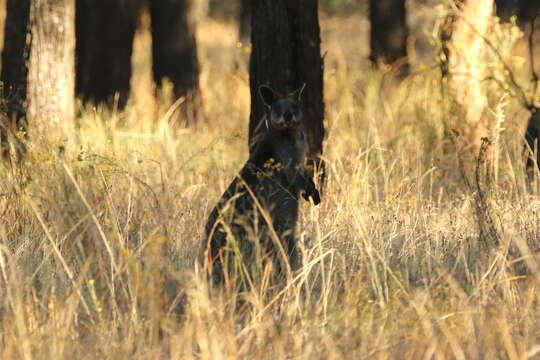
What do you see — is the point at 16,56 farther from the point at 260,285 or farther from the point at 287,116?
the point at 260,285

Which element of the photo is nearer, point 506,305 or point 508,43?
point 506,305

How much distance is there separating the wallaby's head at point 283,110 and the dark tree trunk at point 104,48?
23.8 ft

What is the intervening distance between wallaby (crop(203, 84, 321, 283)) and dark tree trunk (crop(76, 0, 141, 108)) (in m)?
7.45

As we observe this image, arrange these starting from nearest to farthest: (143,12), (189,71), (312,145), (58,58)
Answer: (312,145)
(58,58)
(189,71)
(143,12)

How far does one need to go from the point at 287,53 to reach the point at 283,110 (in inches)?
61.5

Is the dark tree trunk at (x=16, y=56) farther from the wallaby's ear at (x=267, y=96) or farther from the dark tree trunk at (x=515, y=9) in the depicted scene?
the dark tree trunk at (x=515, y=9)

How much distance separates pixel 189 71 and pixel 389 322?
985 cm

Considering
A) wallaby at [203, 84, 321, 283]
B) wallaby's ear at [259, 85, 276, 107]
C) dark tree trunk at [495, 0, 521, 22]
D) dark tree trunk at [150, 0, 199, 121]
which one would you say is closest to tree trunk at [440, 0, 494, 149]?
dark tree trunk at [495, 0, 521, 22]

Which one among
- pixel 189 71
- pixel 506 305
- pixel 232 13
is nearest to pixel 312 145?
pixel 506 305

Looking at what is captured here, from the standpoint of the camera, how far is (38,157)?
524 centimetres

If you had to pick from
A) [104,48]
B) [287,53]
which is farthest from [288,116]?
[104,48]

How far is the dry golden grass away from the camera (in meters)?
3.90

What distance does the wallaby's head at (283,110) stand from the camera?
19.1ft

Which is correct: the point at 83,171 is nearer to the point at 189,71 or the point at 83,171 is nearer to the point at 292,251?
the point at 292,251
